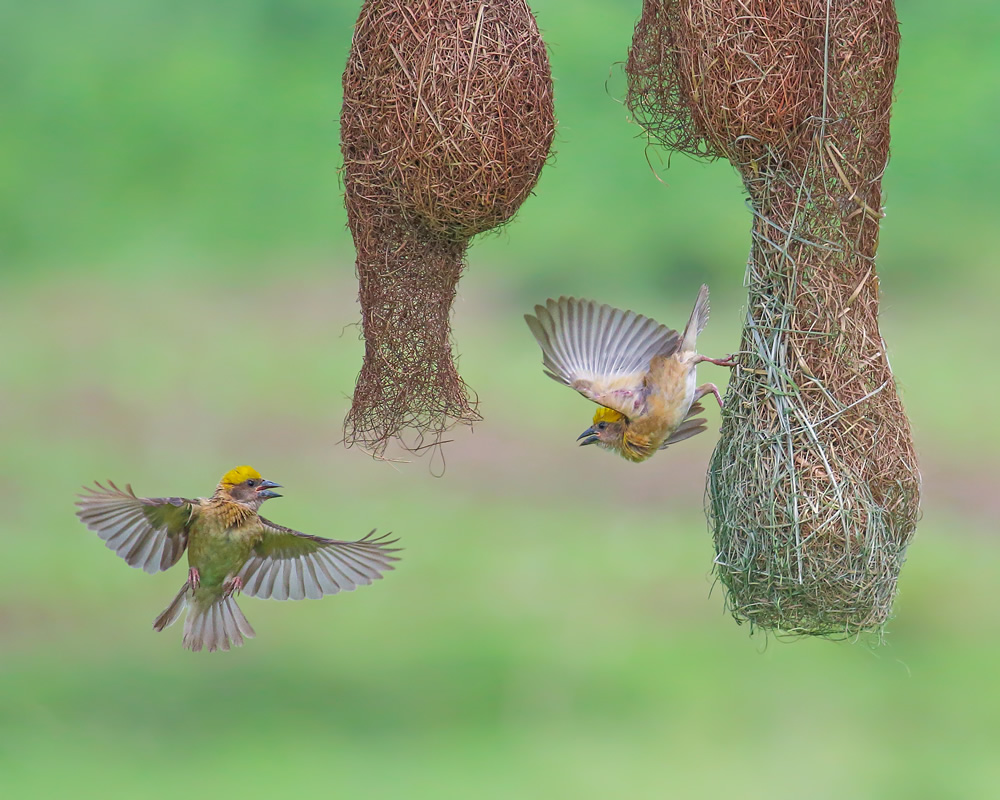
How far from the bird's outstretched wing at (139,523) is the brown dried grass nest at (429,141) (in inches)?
23.4

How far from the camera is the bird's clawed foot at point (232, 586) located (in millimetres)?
2945

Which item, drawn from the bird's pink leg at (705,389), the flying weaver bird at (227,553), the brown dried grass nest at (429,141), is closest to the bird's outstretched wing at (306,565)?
the flying weaver bird at (227,553)

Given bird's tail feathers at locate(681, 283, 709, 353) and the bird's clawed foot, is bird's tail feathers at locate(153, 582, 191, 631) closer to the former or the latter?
the bird's clawed foot

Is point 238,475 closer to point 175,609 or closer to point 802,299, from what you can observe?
point 175,609

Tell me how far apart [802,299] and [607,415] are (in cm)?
57

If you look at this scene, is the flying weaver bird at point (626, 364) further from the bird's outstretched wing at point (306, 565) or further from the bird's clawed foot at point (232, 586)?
the bird's clawed foot at point (232, 586)

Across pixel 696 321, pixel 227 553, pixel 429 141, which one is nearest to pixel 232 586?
pixel 227 553

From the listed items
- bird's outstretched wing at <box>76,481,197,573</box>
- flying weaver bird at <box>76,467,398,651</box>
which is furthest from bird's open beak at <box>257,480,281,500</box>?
bird's outstretched wing at <box>76,481,197,573</box>

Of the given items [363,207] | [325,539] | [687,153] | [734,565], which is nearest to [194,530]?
[325,539]

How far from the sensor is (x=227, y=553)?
2.91m

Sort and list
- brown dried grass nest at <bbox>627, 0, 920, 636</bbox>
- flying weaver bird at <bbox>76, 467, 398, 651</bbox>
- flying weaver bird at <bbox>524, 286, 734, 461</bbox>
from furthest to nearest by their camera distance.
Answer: flying weaver bird at <bbox>524, 286, 734, 461</bbox> < flying weaver bird at <bbox>76, 467, 398, 651</bbox> < brown dried grass nest at <bbox>627, 0, 920, 636</bbox>

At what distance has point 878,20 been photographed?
2.62 metres

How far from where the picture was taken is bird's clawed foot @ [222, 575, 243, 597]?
2.95 m

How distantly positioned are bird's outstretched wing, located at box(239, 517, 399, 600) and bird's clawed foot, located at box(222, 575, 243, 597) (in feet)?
0.03
